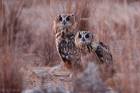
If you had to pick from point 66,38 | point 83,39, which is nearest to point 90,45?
point 83,39

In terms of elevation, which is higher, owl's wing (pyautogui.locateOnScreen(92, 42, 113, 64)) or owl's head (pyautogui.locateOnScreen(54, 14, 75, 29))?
owl's head (pyautogui.locateOnScreen(54, 14, 75, 29))

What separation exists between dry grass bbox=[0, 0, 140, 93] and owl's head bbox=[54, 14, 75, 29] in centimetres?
24

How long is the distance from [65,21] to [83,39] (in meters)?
0.37

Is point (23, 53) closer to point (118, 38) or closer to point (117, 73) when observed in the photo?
point (118, 38)

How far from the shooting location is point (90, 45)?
6.28 m

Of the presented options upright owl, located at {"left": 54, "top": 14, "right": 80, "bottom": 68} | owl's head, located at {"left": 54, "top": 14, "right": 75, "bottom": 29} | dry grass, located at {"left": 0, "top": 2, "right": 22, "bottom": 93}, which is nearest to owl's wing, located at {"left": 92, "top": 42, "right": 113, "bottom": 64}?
upright owl, located at {"left": 54, "top": 14, "right": 80, "bottom": 68}

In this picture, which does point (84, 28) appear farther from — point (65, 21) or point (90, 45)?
point (90, 45)

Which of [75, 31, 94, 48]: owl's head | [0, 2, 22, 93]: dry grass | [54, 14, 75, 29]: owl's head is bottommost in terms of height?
[0, 2, 22, 93]: dry grass

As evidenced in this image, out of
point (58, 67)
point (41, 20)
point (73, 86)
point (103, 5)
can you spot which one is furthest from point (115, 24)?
point (73, 86)

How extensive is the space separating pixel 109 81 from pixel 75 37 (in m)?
1.14

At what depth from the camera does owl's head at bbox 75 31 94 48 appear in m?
6.26

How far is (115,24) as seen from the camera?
7660 mm

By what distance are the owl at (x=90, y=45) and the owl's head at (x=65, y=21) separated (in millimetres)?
206

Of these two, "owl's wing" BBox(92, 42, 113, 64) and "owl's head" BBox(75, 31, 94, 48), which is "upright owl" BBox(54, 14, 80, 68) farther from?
"owl's wing" BBox(92, 42, 113, 64)
